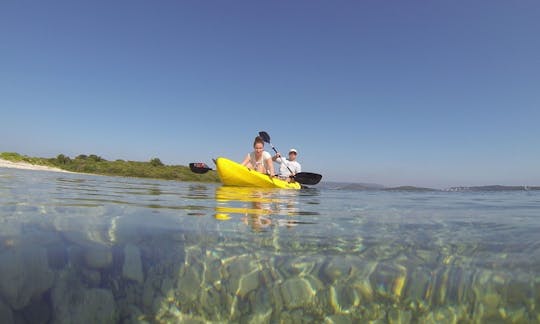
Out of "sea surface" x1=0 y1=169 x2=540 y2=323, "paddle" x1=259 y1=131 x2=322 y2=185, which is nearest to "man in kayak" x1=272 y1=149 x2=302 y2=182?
"paddle" x1=259 y1=131 x2=322 y2=185

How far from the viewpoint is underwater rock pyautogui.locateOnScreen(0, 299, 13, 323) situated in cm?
170

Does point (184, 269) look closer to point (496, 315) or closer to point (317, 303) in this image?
point (317, 303)

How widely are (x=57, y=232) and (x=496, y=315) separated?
10.7ft

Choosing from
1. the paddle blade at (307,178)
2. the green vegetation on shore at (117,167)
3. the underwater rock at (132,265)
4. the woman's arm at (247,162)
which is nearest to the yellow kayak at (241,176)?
the woman's arm at (247,162)

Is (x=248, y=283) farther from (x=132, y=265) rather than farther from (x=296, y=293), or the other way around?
(x=132, y=265)

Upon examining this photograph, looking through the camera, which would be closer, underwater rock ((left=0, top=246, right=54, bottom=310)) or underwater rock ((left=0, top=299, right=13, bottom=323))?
underwater rock ((left=0, top=299, right=13, bottom=323))

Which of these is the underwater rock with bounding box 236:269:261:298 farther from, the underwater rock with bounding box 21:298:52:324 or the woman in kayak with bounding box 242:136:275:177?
the woman in kayak with bounding box 242:136:275:177

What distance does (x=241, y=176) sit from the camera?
10906 mm

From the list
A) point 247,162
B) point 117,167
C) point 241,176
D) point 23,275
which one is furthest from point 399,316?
point 117,167

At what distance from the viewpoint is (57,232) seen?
104 inches

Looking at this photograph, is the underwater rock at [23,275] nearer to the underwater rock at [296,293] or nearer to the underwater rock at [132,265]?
the underwater rock at [132,265]

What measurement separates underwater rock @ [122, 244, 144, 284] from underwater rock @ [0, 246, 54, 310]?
1.38ft

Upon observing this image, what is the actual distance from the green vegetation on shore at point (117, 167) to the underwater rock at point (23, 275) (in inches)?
883

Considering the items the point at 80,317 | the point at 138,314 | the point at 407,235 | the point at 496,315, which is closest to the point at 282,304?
the point at 138,314
